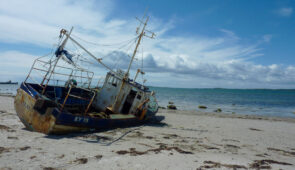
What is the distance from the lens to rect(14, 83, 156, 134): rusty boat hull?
8594 mm

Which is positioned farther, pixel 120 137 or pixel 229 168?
pixel 120 137

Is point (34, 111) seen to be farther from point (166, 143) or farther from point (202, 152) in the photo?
point (202, 152)

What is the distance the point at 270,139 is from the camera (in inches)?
450

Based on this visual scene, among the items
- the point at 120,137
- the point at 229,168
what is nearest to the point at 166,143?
the point at 120,137

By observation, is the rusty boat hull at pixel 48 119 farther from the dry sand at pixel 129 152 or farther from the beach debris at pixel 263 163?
the beach debris at pixel 263 163

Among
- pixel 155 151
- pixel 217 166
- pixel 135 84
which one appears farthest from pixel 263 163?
pixel 135 84

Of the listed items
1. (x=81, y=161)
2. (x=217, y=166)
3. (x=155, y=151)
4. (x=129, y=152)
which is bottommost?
(x=81, y=161)

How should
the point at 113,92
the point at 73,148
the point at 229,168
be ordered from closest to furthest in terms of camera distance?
the point at 229,168 → the point at 73,148 → the point at 113,92

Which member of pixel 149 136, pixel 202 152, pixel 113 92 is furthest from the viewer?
pixel 113 92

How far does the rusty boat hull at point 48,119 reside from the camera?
8.59 metres

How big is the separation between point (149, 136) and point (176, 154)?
3.07 meters

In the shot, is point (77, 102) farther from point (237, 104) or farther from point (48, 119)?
point (237, 104)

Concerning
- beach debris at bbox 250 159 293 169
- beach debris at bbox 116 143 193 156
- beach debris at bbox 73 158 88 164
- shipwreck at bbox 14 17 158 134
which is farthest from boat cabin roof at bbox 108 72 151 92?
beach debris at bbox 250 159 293 169

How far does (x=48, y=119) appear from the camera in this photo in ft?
28.3
